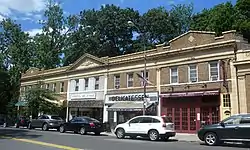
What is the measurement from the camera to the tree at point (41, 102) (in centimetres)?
4031

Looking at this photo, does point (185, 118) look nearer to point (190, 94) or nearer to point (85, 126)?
point (190, 94)

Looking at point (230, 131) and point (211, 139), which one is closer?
point (230, 131)

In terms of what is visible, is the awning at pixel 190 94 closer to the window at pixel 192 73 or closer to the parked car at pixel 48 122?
the window at pixel 192 73

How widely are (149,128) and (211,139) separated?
15.1 feet

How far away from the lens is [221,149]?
15852 mm

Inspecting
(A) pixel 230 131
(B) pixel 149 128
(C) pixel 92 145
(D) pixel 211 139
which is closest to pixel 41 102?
(B) pixel 149 128

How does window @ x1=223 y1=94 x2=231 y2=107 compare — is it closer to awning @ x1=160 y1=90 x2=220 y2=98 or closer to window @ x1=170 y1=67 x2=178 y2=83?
awning @ x1=160 y1=90 x2=220 y2=98

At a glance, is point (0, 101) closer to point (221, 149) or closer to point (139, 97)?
point (139, 97)

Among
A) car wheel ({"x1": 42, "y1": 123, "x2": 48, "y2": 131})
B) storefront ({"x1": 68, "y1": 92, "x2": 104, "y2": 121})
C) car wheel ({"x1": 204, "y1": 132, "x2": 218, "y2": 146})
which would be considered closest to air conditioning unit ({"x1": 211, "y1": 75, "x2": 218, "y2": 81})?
car wheel ({"x1": 204, "y1": 132, "x2": 218, "y2": 146})

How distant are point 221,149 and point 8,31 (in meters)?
47.9

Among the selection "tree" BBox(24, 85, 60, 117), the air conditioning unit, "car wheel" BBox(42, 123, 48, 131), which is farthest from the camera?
"tree" BBox(24, 85, 60, 117)

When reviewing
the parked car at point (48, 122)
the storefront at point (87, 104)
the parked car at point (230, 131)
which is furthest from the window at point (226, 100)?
the parked car at point (48, 122)

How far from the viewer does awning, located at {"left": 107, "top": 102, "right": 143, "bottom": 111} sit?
30514 millimetres

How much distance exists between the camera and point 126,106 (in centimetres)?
3162
